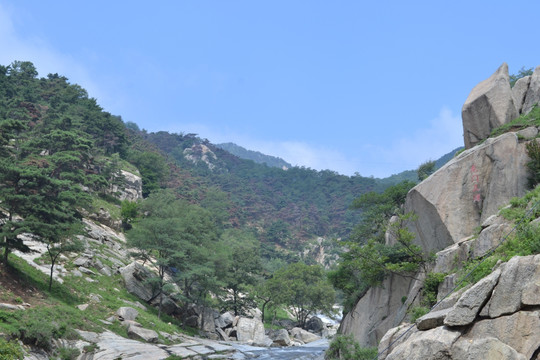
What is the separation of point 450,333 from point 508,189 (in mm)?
16327

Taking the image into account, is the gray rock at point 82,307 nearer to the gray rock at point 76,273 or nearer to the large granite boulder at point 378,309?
the gray rock at point 76,273

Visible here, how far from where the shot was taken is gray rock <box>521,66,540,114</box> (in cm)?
2987

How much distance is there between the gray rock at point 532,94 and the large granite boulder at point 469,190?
566 cm

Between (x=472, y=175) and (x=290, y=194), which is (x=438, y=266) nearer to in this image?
(x=472, y=175)

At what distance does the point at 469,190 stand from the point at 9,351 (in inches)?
1003

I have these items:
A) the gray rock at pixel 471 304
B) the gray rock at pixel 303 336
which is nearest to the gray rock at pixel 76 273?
the gray rock at pixel 303 336

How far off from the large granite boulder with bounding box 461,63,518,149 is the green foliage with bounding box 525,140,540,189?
5065 millimetres

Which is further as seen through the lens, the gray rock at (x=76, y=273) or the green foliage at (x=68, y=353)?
the gray rock at (x=76, y=273)

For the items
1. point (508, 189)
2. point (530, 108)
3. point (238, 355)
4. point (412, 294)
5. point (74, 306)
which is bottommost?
point (238, 355)

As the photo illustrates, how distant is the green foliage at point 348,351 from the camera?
23.4 meters

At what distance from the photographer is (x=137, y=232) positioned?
47750 millimetres

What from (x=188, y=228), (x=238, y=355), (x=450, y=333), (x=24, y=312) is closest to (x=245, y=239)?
(x=188, y=228)

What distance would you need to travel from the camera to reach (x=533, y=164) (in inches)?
957

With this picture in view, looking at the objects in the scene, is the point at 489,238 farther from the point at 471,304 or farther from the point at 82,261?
the point at 82,261
